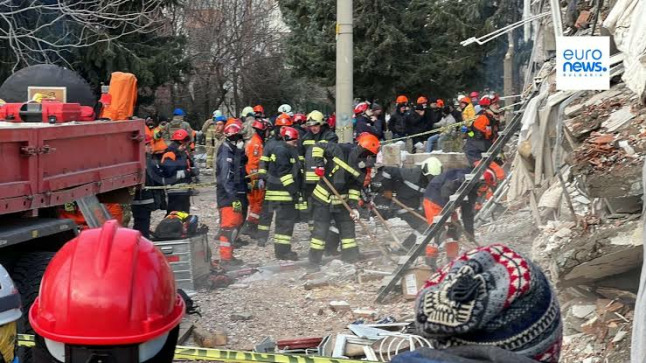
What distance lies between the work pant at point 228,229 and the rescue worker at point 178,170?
36.2 inches

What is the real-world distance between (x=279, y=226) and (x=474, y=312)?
9.40m

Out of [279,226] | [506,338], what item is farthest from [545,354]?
[279,226]

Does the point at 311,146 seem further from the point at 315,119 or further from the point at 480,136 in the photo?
the point at 480,136

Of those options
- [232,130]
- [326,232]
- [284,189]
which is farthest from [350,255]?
[232,130]

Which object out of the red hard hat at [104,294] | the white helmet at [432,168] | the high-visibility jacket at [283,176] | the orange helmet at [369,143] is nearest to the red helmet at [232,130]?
the high-visibility jacket at [283,176]

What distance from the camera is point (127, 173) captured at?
6.89 meters

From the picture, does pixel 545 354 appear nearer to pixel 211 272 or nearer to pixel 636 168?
pixel 636 168

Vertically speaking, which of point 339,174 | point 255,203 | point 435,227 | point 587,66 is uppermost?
point 587,66

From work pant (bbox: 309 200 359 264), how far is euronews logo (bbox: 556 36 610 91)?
156 inches

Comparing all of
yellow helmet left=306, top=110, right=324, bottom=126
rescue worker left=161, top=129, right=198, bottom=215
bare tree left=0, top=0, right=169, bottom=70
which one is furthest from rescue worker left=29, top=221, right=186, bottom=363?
bare tree left=0, top=0, right=169, bottom=70

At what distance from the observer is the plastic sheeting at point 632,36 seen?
6.09m

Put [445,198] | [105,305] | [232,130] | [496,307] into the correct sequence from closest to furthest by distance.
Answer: [496,307]
[105,305]
[445,198]
[232,130]

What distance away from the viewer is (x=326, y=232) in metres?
10.7

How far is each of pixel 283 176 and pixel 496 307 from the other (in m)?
9.64
